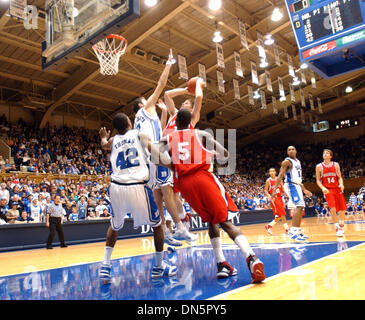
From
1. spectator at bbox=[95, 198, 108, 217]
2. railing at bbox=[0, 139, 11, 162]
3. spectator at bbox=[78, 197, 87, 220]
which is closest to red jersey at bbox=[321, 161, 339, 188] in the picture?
spectator at bbox=[95, 198, 108, 217]

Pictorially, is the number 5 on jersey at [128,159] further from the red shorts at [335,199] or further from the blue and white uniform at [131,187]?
the red shorts at [335,199]

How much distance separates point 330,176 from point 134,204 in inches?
208

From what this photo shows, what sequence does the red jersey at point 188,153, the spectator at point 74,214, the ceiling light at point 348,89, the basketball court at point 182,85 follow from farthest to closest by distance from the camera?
the ceiling light at point 348,89 → the spectator at point 74,214 → the red jersey at point 188,153 → the basketball court at point 182,85

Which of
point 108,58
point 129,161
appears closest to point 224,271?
point 129,161

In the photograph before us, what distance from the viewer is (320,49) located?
284 inches

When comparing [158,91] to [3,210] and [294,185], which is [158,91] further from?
[3,210]

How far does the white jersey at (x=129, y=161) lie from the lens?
3.61 meters

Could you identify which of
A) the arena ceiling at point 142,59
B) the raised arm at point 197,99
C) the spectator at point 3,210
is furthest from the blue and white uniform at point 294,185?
the arena ceiling at point 142,59

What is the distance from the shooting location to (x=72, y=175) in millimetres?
15320

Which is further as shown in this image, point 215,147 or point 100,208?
point 100,208

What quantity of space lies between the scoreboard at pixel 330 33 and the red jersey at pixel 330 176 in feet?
7.44

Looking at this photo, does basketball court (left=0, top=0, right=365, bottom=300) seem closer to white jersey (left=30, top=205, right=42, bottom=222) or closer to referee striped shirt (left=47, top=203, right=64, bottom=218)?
referee striped shirt (left=47, top=203, right=64, bottom=218)

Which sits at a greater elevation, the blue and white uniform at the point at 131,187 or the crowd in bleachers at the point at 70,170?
the crowd in bleachers at the point at 70,170
